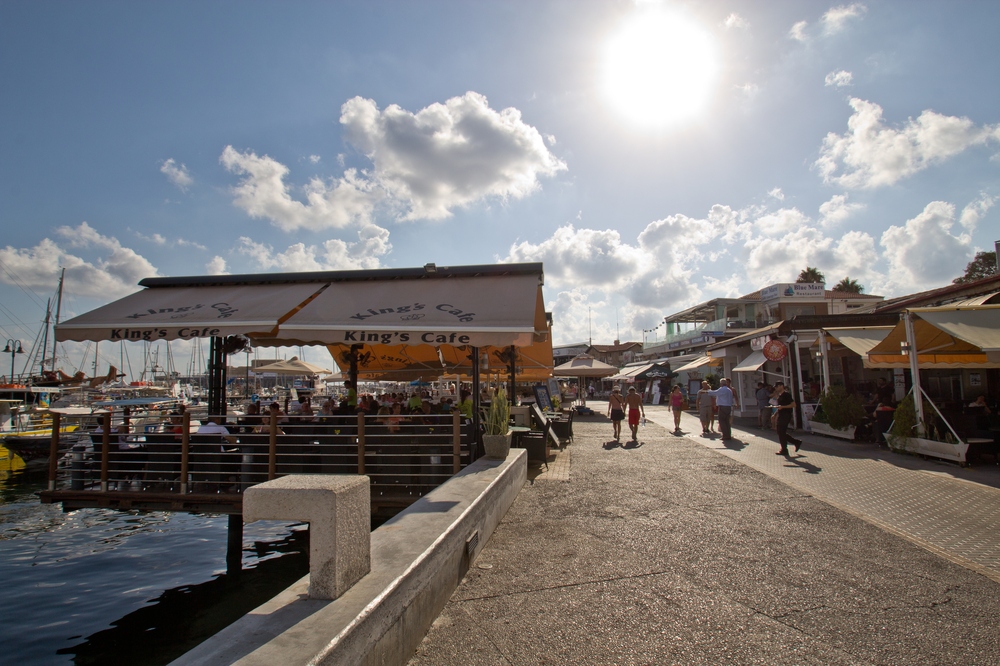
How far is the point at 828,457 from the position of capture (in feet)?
36.8

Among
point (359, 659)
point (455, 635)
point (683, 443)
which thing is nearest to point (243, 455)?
point (455, 635)

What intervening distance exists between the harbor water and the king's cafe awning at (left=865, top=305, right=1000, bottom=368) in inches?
459

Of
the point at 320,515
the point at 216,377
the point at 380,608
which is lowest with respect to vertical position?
the point at 380,608

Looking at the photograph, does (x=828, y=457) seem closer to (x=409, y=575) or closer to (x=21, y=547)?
(x=409, y=575)

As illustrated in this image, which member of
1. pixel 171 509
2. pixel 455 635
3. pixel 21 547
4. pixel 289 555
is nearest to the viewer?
pixel 455 635

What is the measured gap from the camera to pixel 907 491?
25.7 ft

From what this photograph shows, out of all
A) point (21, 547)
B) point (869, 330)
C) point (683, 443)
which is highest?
point (869, 330)

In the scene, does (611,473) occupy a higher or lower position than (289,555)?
higher

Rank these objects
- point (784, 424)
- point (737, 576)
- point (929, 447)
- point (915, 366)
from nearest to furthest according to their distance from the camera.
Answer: point (737, 576), point (929, 447), point (915, 366), point (784, 424)

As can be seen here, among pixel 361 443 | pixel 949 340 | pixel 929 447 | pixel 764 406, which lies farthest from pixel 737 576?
pixel 764 406

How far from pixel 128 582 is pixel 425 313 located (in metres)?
6.25

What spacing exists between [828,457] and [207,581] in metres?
11.6

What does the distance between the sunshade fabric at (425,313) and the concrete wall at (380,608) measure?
2.52 metres

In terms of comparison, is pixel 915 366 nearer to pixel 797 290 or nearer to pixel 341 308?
pixel 341 308
